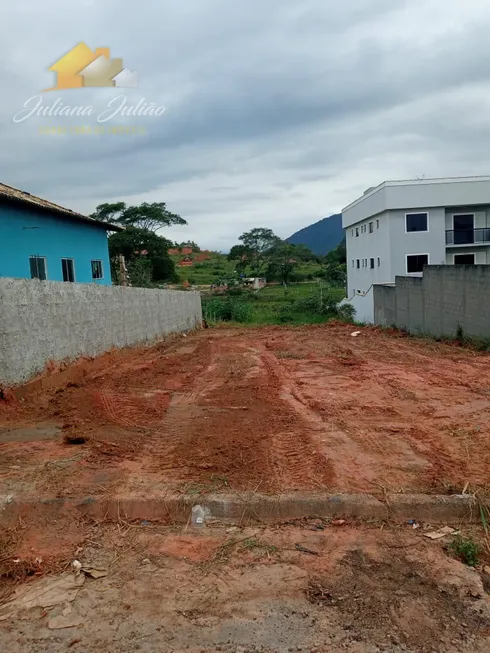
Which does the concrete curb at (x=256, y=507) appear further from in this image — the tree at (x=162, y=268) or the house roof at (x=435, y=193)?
the tree at (x=162, y=268)

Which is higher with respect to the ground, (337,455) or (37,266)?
(37,266)

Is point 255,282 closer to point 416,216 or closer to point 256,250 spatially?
point 256,250

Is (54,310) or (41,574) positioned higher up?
(54,310)

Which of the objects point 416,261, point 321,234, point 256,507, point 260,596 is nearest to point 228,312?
point 416,261

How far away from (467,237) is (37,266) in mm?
24349

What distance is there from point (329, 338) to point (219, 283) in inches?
1111

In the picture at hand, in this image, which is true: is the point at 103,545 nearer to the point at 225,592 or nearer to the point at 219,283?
the point at 225,592

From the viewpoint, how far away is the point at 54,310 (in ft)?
28.7

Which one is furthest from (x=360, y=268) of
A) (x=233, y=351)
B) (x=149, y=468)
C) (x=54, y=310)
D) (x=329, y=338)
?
(x=149, y=468)

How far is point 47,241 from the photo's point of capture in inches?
695

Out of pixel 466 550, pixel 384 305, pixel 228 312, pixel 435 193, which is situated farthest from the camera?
pixel 228 312

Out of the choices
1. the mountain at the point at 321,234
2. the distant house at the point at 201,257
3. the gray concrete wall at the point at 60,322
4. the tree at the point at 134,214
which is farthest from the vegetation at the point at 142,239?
the mountain at the point at 321,234

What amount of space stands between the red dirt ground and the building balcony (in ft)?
70.3

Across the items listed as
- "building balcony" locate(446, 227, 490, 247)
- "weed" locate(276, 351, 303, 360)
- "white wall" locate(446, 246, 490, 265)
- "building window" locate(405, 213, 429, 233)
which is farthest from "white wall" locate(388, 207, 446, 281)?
"weed" locate(276, 351, 303, 360)
